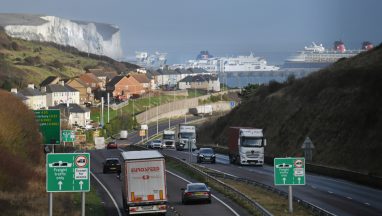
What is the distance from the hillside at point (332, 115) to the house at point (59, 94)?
204 ft

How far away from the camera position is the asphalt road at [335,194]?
40250mm

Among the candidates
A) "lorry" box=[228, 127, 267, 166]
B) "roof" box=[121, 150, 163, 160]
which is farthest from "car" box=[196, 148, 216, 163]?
"roof" box=[121, 150, 163, 160]

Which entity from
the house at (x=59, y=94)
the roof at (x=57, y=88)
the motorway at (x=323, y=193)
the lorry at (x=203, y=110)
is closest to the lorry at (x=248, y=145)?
the motorway at (x=323, y=193)

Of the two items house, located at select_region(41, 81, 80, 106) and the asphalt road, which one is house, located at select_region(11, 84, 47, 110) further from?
the asphalt road

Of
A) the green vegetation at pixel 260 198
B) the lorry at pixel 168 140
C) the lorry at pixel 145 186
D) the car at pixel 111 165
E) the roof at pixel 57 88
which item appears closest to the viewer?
the lorry at pixel 145 186

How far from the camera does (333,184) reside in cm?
5588

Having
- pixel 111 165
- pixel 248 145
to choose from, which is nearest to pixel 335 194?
pixel 248 145

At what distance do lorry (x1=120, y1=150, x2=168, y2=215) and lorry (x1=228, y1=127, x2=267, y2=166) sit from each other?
37.5 metres

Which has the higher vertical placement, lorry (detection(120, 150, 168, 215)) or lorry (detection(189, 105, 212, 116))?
lorry (detection(189, 105, 212, 116))

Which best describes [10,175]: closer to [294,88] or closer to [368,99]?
[368,99]

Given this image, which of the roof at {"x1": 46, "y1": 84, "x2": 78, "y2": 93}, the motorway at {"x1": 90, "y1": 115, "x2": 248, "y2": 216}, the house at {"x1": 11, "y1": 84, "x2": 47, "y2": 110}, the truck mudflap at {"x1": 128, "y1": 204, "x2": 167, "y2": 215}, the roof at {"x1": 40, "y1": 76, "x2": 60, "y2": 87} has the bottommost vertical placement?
the motorway at {"x1": 90, "y1": 115, "x2": 248, "y2": 216}

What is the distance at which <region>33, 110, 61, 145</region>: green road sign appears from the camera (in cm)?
4947

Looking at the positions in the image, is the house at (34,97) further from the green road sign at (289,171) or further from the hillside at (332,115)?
the green road sign at (289,171)

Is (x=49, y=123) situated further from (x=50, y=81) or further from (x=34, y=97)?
(x=50, y=81)
